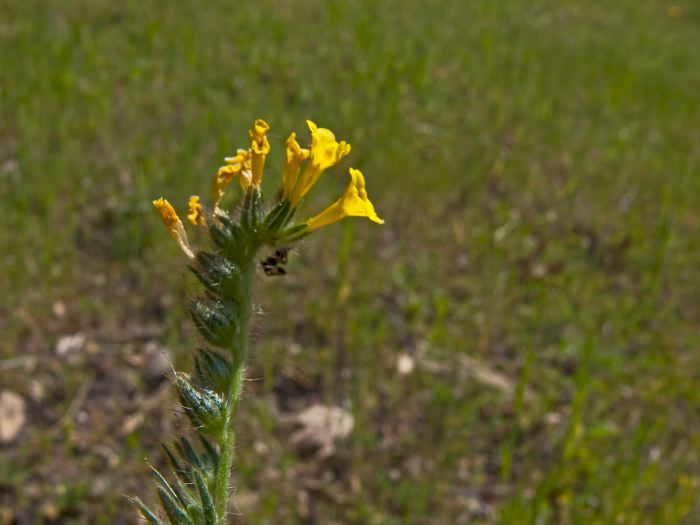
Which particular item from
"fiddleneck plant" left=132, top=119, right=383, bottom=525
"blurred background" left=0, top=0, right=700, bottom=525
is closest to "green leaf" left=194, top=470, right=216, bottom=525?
"fiddleneck plant" left=132, top=119, right=383, bottom=525

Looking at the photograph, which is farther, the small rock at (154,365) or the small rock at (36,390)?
the small rock at (154,365)

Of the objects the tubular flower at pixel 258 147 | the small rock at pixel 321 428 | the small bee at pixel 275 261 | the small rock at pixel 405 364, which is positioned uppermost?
the tubular flower at pixel 258 147

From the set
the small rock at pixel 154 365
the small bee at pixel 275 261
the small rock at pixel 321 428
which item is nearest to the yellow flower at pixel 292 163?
the small bee at pixel 275 261

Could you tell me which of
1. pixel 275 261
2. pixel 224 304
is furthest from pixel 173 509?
pixel 275 261

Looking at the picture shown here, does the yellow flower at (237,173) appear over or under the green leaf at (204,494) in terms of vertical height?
over

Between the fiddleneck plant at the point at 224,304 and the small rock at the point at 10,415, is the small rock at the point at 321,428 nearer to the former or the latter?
the small rock at the point at 10,415

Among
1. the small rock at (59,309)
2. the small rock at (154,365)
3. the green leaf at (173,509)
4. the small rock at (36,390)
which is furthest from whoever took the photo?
the small rock at (59,309)

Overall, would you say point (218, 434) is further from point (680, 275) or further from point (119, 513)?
point (680, 275)

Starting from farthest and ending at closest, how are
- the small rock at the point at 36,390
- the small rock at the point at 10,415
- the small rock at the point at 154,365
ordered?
the small rock at the point at 154,365 → the small rock at the point at 36,390 → the small rock at the point at 10,415
